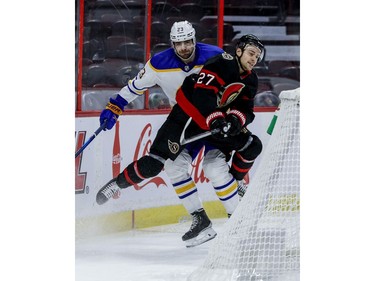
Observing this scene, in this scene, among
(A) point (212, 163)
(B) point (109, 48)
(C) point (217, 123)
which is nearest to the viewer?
(C) point (217, 123)

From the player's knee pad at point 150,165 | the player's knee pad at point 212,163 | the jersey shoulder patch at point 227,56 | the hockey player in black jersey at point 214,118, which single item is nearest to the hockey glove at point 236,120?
the hockey player in black jersey at point 214,118

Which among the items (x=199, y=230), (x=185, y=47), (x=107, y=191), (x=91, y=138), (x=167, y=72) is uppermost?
(x=185, y=47)

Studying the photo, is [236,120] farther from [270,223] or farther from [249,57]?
[270,223]

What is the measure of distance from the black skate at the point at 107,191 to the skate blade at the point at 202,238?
1.22ft

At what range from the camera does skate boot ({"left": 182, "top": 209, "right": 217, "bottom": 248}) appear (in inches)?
301

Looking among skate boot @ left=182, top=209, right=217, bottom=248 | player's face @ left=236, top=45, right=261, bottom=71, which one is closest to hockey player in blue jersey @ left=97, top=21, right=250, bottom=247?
skate boot @ left=182, top=209, right=217, bottom=248

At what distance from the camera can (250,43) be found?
7629 mm

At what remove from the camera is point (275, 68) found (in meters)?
7.68

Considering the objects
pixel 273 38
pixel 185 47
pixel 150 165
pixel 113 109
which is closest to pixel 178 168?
pixel 150 165

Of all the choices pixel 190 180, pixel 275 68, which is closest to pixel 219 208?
pixel 190 180

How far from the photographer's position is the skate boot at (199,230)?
7.64 m

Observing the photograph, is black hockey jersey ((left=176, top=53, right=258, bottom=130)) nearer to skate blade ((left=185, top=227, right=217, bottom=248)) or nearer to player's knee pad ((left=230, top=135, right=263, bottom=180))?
player's knee pad ((left=230, top=135, right=263, bottom=180))

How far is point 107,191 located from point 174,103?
0.47 meters

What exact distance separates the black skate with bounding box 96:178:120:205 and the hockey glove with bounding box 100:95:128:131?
0.26 metres
